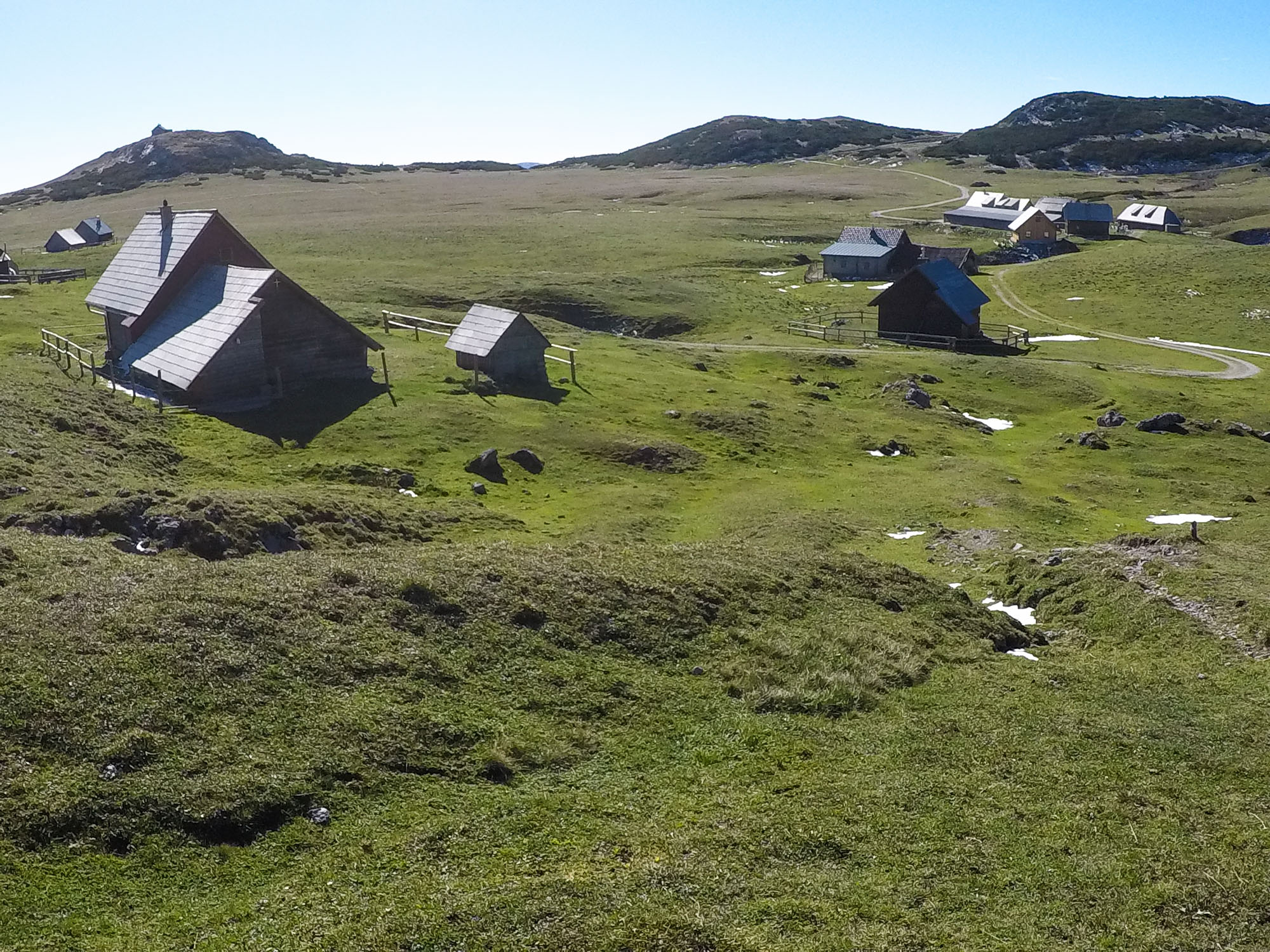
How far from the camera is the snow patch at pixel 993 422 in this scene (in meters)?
64.2

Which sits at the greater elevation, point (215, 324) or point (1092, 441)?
point (215, 324)

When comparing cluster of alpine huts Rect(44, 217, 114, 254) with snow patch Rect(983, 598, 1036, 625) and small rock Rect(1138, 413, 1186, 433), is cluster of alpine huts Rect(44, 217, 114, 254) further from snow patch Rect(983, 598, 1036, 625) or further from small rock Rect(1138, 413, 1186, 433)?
snow patch Rect(983, 598, 1036, 625)

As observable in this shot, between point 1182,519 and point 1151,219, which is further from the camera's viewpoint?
point 1151,219

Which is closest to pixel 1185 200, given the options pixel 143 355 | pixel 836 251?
pixel 836 251

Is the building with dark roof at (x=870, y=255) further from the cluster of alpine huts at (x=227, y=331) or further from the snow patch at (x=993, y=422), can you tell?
the cluster of alpine huts at (x=227, y=331)

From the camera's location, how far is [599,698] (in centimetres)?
2203

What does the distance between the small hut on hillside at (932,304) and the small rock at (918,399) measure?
25476 mm

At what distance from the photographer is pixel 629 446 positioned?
5031cm

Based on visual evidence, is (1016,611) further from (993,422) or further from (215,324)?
(215,324)

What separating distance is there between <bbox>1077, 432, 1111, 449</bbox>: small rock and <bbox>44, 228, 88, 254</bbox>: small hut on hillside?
417 feet

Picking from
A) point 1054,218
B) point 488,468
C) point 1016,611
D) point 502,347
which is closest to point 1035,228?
point 1054,218

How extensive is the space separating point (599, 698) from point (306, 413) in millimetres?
32557

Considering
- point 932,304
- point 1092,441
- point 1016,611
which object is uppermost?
point 932,304

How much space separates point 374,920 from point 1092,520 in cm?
→ 3853
